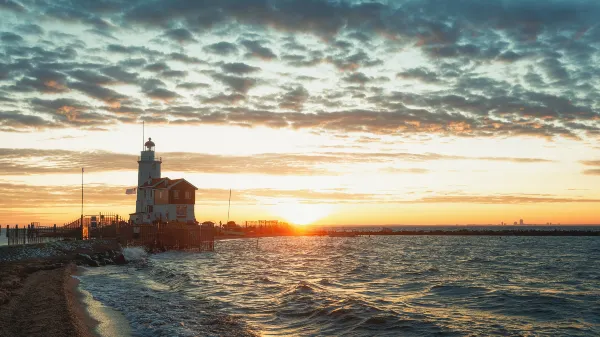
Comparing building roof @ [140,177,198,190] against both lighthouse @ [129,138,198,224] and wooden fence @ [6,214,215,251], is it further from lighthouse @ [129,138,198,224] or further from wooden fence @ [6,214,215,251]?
wooden fence @ [6,214,215,251]

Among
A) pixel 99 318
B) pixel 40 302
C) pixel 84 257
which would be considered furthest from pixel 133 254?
pixel 99 318

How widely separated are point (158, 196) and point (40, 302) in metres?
55.8

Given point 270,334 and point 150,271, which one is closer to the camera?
point 270,334

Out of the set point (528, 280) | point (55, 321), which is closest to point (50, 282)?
point (55, 321)

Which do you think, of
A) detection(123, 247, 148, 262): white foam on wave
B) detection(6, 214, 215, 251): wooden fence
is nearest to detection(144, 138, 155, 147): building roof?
detection(6, 214, 215, 251): wooden fence

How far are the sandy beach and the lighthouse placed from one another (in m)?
38.0

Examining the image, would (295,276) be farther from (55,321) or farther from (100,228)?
(100,228)

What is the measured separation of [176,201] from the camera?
2842 inches

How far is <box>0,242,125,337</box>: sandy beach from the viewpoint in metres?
13.5

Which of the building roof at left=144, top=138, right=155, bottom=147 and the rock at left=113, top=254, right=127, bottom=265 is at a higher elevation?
the building roof at left=144, top=138, right=155, bottom=147

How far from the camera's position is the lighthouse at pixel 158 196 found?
71.9 metres

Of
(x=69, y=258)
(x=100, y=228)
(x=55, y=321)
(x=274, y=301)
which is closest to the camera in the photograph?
(x=55, y=321)

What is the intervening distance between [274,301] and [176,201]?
5219cm

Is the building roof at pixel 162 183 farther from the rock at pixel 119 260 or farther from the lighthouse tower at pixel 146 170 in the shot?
the rock at pixel 119 260
